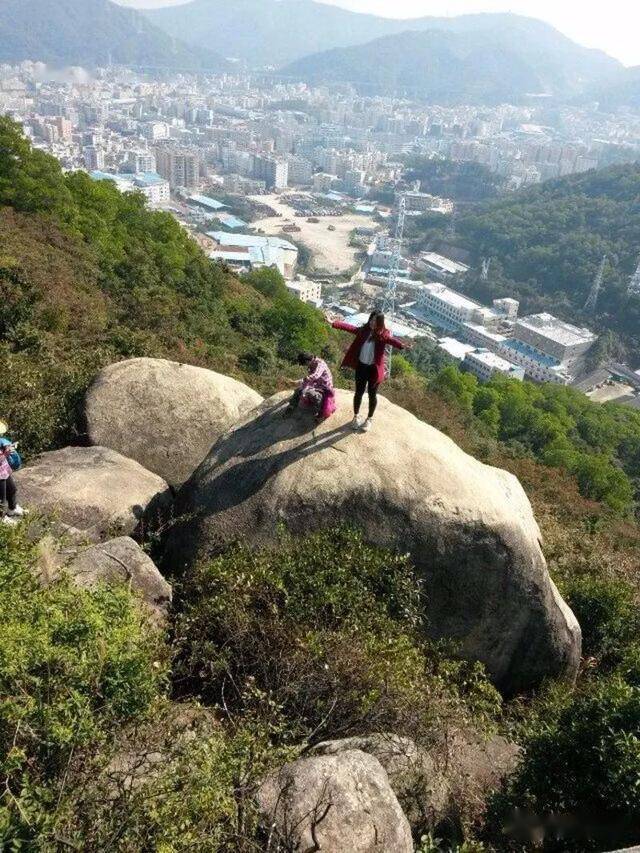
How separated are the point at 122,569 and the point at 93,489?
1.63m

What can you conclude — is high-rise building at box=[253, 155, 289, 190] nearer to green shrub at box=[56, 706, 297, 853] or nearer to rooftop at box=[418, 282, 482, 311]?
rooftop at box=[418, 282, 482, 311]

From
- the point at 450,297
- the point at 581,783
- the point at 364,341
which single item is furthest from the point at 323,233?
the point at 581,783

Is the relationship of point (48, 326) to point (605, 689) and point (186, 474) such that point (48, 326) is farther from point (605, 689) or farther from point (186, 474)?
point (605, 689)

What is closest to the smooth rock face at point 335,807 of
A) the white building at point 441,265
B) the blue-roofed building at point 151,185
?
the white building at point 441,265

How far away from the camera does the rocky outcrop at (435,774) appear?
4.30 metres

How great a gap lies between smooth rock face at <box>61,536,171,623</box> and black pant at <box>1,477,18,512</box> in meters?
1.15

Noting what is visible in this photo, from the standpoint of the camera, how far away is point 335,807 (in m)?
3.66

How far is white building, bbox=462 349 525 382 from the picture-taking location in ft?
187

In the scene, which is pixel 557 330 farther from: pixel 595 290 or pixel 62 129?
pixel 62 129

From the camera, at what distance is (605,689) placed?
4.73 meters

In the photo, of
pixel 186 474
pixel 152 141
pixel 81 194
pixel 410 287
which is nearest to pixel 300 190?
pixel 152 141

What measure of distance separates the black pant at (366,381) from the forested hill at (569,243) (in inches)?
2870

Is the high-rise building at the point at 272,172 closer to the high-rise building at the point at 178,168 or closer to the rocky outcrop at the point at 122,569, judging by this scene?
the high-rise building at the point at 178,168

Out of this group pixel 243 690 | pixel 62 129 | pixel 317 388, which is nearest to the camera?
pixel 243 690
